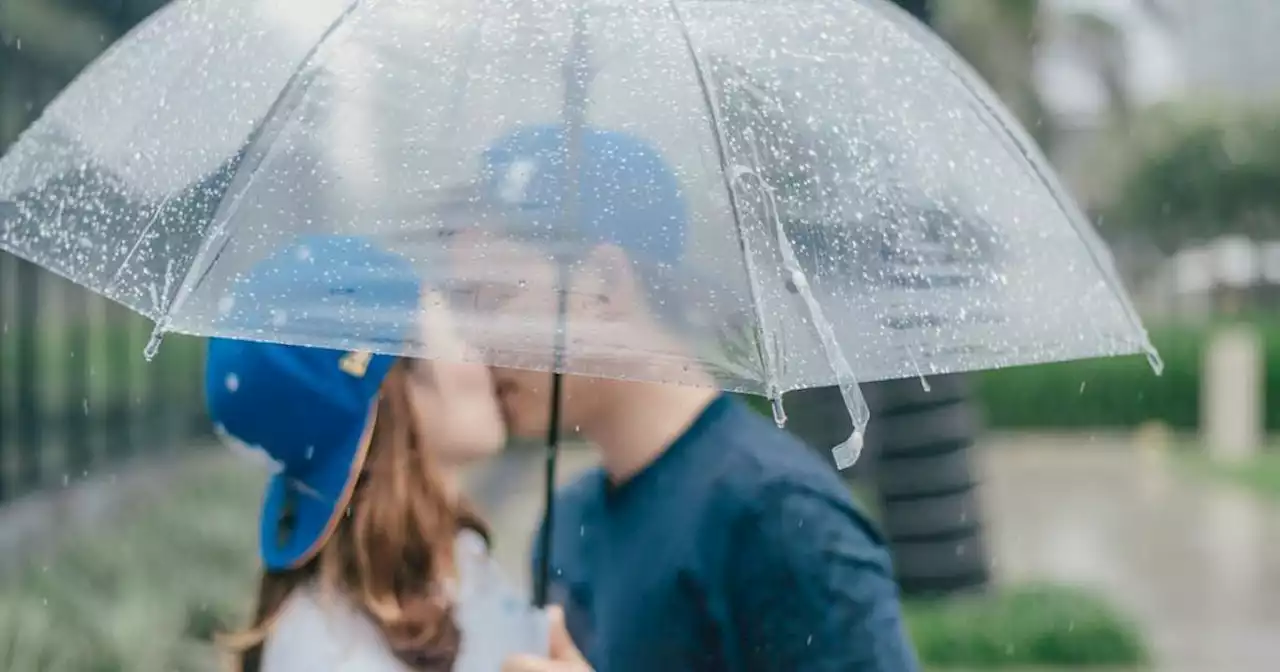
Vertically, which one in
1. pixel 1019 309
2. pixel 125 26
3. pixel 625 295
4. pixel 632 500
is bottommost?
pixel 125 26

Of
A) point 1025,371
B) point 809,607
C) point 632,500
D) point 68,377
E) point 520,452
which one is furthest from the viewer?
point 1025,371

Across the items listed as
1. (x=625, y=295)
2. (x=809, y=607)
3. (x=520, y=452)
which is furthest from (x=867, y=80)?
(x=520, y=452)

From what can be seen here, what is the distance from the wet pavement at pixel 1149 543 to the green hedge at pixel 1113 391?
305 cm

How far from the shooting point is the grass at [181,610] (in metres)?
5.10

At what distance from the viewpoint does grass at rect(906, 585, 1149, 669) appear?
678cm

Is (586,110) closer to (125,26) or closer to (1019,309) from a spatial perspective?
(1019,309)

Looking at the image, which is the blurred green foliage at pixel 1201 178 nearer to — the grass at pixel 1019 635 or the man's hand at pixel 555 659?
the grass at pixel 1019 635

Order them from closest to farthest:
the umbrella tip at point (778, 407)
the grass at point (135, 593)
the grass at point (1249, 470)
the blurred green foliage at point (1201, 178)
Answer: the umbrella tip at point (778, 407) → the grass at point (135, 593) → the grass at point (1249, 470) → the blurred green foliage at point (1201, 178)

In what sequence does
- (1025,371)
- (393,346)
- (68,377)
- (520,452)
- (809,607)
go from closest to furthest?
1. (393,346)
2. (809,607)
3. (68,377)
4. (520,452)
5. (1025,371)

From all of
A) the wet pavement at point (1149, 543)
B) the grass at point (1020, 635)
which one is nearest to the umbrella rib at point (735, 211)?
the grass at point (1020, 635)

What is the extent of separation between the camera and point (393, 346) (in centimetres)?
184

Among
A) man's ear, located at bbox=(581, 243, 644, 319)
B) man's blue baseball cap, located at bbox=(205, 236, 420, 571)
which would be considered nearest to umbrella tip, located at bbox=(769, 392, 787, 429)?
man's ear, located at bbox=(581, 243, 644, 319)

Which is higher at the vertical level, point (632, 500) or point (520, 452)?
point (632, 500)

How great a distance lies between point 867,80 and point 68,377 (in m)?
7.38
